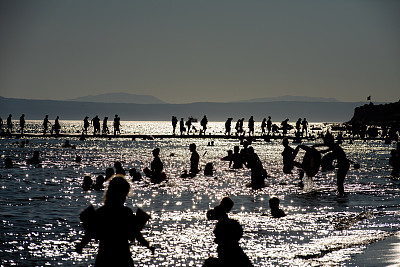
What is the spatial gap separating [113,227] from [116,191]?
0.46m

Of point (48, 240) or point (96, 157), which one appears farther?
point (96, 157)

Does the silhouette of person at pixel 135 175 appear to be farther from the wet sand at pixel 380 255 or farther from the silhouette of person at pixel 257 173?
the wet sand at pixel 380 255

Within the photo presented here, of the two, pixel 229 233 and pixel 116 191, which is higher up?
pixel 116 191

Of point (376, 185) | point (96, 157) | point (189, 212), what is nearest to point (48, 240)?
point (189, 212)

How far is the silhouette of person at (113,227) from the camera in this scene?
704cm

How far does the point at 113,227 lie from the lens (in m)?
7.08

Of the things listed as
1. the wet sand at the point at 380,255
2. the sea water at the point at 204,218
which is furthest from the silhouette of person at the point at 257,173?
the wet sand at the point at 380,255

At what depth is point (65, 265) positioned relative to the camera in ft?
38.2

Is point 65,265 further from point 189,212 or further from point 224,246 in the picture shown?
point 189,212

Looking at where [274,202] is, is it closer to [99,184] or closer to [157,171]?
[157,171]

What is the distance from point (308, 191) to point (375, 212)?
5.88 m

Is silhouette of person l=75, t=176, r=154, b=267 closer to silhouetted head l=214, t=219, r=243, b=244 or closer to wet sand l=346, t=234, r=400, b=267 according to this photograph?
silhouetted head l=214, t=219, r=243, b=244

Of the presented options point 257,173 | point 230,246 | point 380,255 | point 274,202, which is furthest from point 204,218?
point 230,246

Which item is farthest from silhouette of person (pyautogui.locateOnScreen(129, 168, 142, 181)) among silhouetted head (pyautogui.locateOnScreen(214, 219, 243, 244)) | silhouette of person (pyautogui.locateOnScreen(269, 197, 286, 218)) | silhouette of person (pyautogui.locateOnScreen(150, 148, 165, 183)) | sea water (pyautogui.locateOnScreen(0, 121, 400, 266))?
silhouetted head (pyautogui.locateOnScreen(214, 219, 243, 244))
